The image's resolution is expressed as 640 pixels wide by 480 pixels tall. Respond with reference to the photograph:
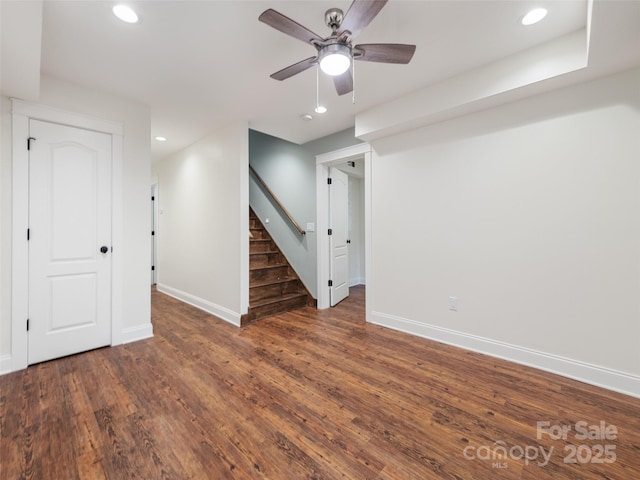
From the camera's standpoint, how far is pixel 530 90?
7.52 ft

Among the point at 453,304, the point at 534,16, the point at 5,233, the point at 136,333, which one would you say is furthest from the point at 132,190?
the point at 534,16

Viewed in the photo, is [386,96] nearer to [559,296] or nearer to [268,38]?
[268,38]

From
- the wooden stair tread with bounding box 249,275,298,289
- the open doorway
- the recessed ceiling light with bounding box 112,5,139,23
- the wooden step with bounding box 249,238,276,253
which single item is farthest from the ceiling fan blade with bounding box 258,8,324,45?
the open doorway

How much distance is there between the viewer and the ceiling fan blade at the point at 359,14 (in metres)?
1.39

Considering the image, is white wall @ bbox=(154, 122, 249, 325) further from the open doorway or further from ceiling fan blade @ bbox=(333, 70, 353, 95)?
ceiling fan blade @ bbox=(333, 70, 353, 95)

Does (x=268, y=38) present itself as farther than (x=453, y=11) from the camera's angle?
Yes

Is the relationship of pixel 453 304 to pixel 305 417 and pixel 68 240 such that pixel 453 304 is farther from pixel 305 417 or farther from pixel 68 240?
pixel 68 240

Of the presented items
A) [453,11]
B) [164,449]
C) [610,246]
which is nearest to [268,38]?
[453,11]

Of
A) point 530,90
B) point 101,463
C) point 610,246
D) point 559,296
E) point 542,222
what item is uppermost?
point 530,90

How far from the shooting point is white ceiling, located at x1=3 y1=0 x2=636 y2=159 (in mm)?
1760

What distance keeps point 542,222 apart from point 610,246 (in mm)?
450

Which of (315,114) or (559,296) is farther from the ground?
(315,114)

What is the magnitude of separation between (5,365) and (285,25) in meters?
3.43

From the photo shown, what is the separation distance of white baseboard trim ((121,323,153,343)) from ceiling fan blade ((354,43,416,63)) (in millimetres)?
3334
